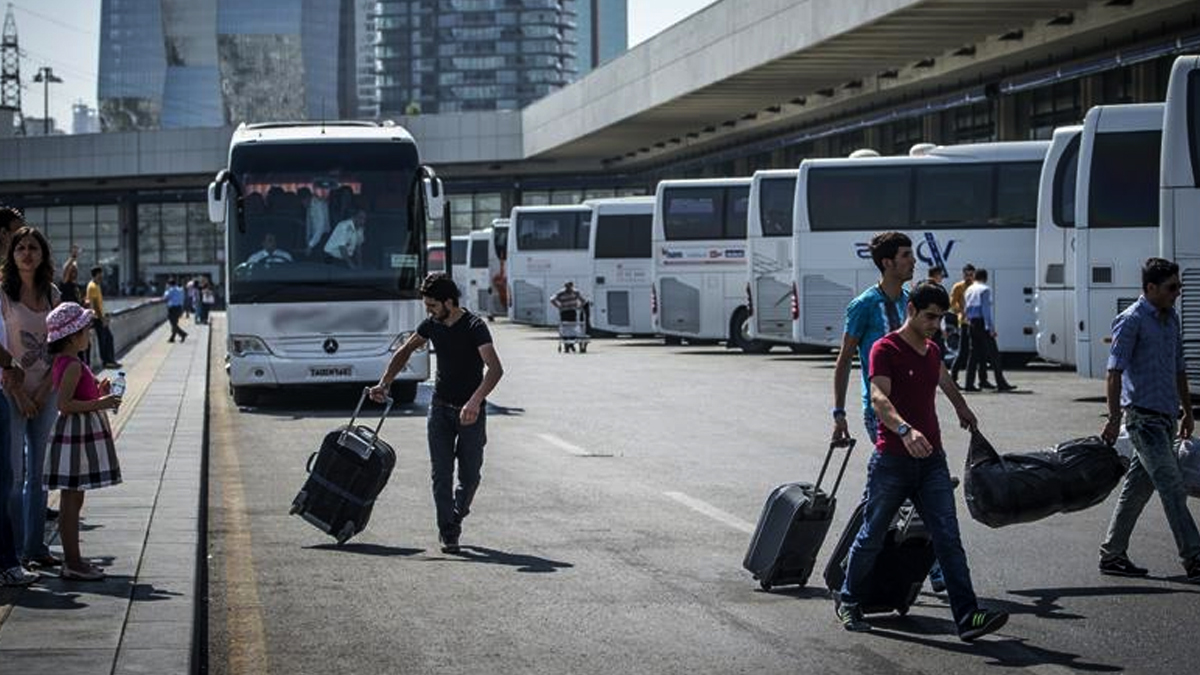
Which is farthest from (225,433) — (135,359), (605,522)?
(135,359)

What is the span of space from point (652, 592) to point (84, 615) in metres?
3.04

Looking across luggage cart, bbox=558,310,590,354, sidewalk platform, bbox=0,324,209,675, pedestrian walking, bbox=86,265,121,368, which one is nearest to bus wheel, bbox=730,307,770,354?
luggage cart, bbox=558,310,590,354

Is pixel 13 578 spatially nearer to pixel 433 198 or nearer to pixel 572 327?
pixel 433 198

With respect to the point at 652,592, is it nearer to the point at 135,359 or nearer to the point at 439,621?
the point at 439,621

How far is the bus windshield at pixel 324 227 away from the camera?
25.6m

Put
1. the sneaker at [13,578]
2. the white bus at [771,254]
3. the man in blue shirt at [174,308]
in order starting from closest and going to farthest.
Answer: the sneaker at [13,578]
the white bus at [771,254]
the man in blue shirt at [174,308]

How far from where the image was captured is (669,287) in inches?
1818

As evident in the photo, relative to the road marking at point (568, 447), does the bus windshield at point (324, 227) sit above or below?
above

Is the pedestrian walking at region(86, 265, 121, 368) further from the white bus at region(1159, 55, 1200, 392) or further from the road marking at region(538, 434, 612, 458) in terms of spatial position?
the white bus at region(1159, 55, 1200, 392)

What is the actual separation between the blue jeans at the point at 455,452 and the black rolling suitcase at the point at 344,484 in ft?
1.10

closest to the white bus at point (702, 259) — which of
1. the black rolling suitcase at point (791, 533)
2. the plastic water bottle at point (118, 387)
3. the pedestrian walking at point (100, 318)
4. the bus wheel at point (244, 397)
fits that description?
the pedestrian walking at point (100, 318)

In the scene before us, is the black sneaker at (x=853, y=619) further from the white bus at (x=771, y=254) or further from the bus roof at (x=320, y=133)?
the white bus at (x=771, y=254)

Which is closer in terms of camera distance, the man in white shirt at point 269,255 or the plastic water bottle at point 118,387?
the plastic water bottle at point 118,387

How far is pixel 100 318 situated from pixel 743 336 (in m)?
14.4
